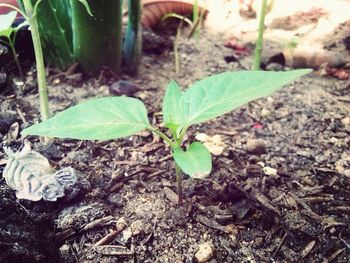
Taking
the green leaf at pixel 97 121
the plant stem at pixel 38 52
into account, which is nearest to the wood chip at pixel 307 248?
the green leaf at pixel 97 121

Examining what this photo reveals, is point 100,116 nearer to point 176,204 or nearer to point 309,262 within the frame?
point 176,204

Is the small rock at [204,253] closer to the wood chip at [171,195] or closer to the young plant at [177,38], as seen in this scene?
the wood chip at [171,195]

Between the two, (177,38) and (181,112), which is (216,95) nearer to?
(181,112)

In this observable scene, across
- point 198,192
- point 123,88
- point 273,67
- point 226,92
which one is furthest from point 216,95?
point 273,67

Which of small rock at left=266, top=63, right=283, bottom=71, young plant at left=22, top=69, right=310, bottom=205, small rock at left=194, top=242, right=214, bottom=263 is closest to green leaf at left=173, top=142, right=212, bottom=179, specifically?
young plant at left=22, top=69, right=310, bottom=205

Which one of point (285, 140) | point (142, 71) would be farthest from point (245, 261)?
point (142, 71)

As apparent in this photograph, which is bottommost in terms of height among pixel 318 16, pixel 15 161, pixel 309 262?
pixel 309 262
